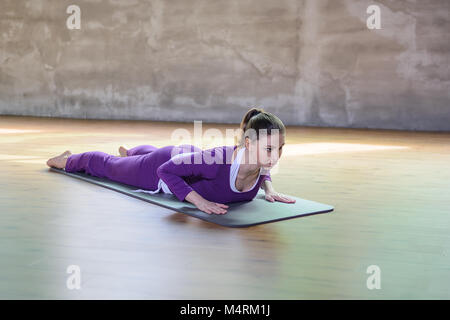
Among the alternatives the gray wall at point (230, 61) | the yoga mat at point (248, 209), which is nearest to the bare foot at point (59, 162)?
the yoga mat at point (248, 209)

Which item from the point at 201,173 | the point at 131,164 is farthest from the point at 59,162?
the point at 201,173

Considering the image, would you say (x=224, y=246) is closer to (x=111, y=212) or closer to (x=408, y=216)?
(x=111, y=212)

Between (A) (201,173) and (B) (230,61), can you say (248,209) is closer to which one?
(A) (201,173)

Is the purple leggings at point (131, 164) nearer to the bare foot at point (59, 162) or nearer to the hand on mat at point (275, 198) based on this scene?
the bare foot at point (59, 162)

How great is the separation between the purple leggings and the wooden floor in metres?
0.14

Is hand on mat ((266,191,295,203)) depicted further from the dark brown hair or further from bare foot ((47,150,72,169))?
bare foot ((47,150,72,169))

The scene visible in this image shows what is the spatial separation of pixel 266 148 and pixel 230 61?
4.94m

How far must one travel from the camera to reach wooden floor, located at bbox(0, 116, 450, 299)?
1.39 metres

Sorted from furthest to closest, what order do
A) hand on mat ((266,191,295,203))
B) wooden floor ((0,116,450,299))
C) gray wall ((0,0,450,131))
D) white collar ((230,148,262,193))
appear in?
gray wall ((0,0,450,131)) → hand on mat ((266,191,295,203)) → white collar ((230,148,262,193)) → wooden floor ((0,116,450,299))

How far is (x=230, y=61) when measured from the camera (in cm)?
678

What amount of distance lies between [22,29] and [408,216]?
6.71 metres

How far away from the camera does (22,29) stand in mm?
7438

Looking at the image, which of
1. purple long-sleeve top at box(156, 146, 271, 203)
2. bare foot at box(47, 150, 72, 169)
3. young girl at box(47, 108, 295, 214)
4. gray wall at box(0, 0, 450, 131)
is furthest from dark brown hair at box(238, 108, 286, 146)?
gray wall at box(0, 0, 450, 131)
